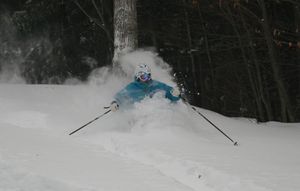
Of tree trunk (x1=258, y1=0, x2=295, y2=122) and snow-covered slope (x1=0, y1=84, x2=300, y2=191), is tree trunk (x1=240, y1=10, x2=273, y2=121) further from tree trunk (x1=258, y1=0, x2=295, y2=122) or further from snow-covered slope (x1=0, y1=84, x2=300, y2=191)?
snow-covered slope (x1=0, y1=84, x2=300, y2=191)

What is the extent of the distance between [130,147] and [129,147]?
2cm

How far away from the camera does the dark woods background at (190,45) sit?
1772 centimetres

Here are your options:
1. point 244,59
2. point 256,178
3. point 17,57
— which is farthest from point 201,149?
point 17,57

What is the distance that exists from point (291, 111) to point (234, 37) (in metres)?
2.87

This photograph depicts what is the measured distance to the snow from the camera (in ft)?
21.9

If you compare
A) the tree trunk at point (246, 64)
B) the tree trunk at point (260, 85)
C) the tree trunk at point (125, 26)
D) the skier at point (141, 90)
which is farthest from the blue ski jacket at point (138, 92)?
the tree trunk at point (260, 85)

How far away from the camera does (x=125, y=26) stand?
12555mm

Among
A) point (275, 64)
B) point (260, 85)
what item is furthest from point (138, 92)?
point (260, 85)

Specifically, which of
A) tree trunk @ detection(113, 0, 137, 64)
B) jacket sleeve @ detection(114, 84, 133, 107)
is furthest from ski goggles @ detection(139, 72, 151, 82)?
tree trunk @ detection(113, 0, 137, 64)

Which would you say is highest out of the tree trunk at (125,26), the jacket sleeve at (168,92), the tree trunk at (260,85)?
the tree trunk at (125,26)

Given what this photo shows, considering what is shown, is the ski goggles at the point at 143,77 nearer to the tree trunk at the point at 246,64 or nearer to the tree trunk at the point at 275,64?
the tree trunk at the point at 275,64

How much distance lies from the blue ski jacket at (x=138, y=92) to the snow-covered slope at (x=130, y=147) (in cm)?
18

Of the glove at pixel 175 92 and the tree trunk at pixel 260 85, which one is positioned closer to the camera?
the glove at pixel 175 92

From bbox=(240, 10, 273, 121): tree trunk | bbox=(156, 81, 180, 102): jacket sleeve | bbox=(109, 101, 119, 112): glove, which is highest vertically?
bbox=(156, 81, 180, 102): jacket sleeve
